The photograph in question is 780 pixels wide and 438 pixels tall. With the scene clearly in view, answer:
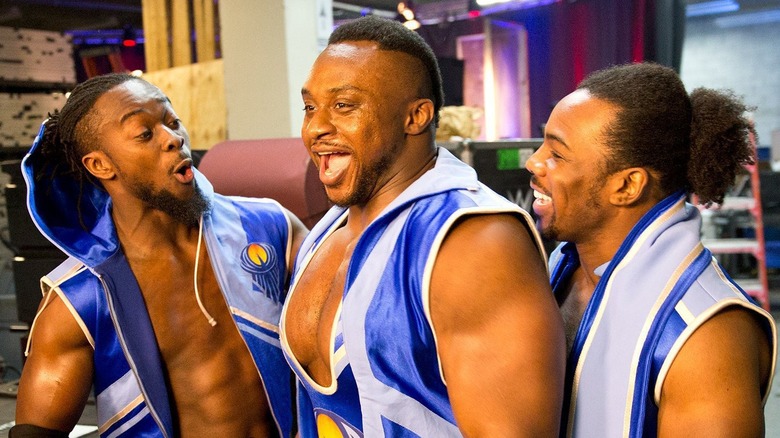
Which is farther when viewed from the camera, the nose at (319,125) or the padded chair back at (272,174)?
the padded chair back at (272,174)

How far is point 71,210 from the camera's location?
81.4 inches

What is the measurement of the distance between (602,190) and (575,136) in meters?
0.12

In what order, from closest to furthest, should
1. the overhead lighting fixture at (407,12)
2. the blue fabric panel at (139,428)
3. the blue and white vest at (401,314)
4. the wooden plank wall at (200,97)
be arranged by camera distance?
1. the blue and white vest at (401,314)
2. the blue fabric panel at (139,428)
3. the wooden plank wall at (200,97)
4. the overhead lighting fixture at (407,12)

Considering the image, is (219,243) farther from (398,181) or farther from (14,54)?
(14,54)

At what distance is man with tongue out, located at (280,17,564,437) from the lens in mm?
1096

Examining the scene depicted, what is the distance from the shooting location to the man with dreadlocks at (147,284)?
1.86 m

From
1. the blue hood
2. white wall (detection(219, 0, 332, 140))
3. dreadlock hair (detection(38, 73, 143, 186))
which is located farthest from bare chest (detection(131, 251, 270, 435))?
white wall (detection(219, 0, 332, 140))

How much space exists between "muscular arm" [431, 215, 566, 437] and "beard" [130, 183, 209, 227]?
3.36 feet

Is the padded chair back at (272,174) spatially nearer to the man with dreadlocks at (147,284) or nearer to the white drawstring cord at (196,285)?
the man with dreadlocks at (147,284)


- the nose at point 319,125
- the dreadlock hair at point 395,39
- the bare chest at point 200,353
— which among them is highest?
the dreadlock hair at point 395,39

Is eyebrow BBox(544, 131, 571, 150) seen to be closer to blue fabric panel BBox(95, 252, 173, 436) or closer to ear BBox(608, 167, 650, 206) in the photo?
ear BBox(608, 167, 650, 206)

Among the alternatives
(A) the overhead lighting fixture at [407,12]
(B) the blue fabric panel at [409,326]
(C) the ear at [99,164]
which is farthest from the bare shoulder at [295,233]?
(A) the overhead lighting fixture at [407,12]

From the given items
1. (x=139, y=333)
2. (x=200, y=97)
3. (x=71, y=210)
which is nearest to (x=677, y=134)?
(x=139, y=333)

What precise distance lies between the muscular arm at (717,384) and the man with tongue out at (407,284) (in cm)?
23
